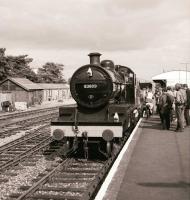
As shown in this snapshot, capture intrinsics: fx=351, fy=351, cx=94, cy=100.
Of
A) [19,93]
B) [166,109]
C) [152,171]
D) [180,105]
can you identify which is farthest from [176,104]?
[19,93]

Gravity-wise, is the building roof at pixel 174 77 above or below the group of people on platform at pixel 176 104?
above

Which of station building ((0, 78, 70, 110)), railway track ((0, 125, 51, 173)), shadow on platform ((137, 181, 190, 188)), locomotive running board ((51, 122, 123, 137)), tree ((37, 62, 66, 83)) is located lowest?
railway track ((0, 125, 51, 173))

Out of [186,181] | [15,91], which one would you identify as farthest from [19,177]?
[15,91]

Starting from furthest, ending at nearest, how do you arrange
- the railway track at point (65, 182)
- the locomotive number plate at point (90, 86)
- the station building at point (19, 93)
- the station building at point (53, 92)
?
the station building at point (53, 92) < the station building at point (19, 93) < the locomotive number plate at point (90, 86) < the railway track at point (65, 182)

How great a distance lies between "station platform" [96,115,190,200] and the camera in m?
5.97

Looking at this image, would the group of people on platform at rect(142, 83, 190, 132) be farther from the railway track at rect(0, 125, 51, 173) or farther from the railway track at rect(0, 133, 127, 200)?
the railway track at rect(0, 125, 51, 173)

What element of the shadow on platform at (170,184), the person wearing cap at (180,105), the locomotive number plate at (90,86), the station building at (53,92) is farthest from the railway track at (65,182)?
the station building at (53,92)

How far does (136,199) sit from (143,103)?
14.9 metres

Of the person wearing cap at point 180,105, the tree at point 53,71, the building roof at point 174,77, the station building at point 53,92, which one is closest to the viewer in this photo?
the person wearing cap at point 180,105

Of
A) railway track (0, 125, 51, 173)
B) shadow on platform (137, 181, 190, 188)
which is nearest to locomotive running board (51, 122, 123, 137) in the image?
railway track (0, 125, 51, 173)

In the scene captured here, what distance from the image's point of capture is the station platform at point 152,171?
5.97 meters

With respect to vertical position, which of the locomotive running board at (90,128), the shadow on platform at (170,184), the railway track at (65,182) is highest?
the locomotive running board at (90,128)

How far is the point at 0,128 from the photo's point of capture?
18750mm

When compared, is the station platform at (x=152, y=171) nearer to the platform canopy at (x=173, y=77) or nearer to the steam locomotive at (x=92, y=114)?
the steam locomotive at (x=92, y=114)
